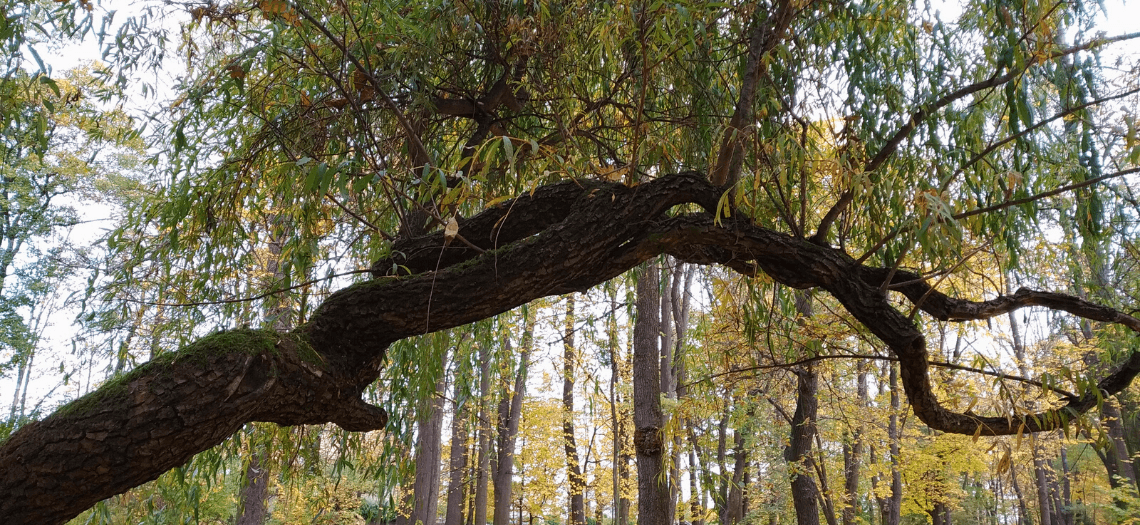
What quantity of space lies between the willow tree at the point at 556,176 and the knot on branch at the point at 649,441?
1674mm

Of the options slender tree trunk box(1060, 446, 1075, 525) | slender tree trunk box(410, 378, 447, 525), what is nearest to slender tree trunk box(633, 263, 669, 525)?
slender tree trunk box(410, 378, 447, 525)

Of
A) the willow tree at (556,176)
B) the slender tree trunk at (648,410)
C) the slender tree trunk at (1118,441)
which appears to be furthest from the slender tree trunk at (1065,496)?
the willow tree at (556,176)

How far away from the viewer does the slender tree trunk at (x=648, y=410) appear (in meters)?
3.84

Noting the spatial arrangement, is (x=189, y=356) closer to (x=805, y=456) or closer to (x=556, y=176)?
(x=556, y=176)

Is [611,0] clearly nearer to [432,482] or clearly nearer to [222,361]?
[222,361]

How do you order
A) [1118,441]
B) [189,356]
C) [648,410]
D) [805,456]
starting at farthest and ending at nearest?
1. [1118,441]
2. [805,456]
3. [648,410]
4. [189,356]

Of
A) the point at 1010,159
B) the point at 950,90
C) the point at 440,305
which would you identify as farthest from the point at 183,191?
the point at 1010,159

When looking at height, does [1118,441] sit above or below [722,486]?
above

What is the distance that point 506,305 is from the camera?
2.14 m

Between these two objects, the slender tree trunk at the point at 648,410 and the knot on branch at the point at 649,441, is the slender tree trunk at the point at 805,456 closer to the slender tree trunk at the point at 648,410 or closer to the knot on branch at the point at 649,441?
the slender tree trunk at the point at 648,410

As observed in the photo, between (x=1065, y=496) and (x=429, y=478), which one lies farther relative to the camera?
(x=1065, y=496)

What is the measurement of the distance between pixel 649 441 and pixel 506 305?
2.07m

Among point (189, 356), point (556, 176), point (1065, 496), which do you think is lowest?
point (1065, 496)

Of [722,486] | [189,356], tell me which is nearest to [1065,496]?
[722,486]
